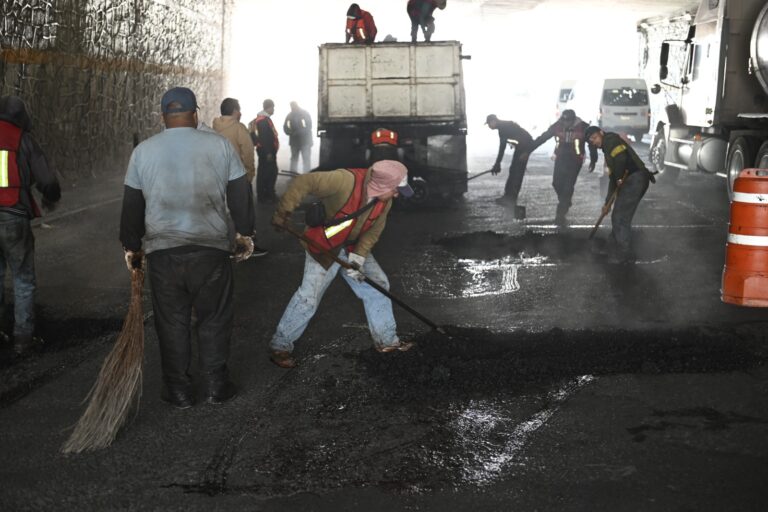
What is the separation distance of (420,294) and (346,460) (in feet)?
12.3

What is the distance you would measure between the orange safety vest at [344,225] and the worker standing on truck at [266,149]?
8404mm

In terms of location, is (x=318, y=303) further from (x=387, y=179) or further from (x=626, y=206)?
(x=626, y=206)

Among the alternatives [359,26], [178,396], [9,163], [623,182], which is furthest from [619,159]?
[359,26]

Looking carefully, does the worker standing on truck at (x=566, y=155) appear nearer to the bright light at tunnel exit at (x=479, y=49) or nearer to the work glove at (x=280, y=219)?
the work glove at (x=280, y=219)

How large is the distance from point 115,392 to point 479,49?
4368 centimetres

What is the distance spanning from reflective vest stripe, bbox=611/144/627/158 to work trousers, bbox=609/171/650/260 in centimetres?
29

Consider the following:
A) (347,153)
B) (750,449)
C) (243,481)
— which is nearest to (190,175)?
(243,481)

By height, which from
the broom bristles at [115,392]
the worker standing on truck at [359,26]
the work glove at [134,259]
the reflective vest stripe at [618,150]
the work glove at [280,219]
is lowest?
the broom bristles at [115,392]

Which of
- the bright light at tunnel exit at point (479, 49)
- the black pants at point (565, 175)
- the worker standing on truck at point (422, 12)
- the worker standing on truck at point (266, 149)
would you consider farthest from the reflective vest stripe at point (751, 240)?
the bright light at tunnel exit at point (479, 49)

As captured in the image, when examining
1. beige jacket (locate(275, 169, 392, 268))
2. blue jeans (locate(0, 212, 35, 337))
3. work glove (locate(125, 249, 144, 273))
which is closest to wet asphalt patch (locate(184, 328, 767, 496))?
beige jacket (locate(275, 169, 392, 268))

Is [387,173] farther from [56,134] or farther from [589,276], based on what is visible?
[56,134]

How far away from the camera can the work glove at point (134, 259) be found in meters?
4.85

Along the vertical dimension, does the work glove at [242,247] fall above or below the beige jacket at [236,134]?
below

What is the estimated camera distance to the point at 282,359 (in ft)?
18.8
